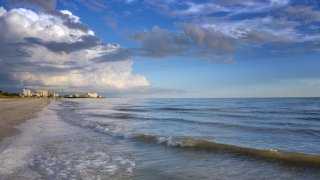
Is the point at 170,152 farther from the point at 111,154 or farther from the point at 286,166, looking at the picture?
the point at 286,166

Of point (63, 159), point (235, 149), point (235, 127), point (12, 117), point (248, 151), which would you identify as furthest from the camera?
point (12, 117)

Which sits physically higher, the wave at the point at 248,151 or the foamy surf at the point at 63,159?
the wave at the point at 248,151

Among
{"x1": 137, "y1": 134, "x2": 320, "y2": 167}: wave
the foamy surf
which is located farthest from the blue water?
the foamy surf

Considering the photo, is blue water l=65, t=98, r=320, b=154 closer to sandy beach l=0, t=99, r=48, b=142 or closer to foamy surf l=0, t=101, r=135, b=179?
foamy surf l=0, t=101, r=135, b=179

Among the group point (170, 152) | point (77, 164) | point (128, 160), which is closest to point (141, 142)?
point (170, 152)

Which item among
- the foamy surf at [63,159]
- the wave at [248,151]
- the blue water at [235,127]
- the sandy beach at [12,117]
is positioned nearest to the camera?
the foamy surf at [63,159]

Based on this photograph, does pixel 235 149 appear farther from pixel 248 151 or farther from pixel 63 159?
pixel 63 159

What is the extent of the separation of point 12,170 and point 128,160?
371cm

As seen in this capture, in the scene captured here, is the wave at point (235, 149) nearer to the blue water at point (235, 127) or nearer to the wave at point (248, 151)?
the wave at point (248, 151)

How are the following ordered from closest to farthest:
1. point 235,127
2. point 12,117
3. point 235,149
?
point 235,149
point 235,127
point 12,117

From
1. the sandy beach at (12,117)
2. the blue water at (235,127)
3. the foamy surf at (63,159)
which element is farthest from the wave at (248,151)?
the sandy beach at (12,117)

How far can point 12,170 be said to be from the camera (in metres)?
9.45

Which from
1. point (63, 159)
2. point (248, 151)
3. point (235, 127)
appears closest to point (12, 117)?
point (235, 127)

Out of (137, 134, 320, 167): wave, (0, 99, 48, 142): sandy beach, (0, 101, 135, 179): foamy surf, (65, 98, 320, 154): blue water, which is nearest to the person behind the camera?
(0, 101, 135, 179): foamy surf
